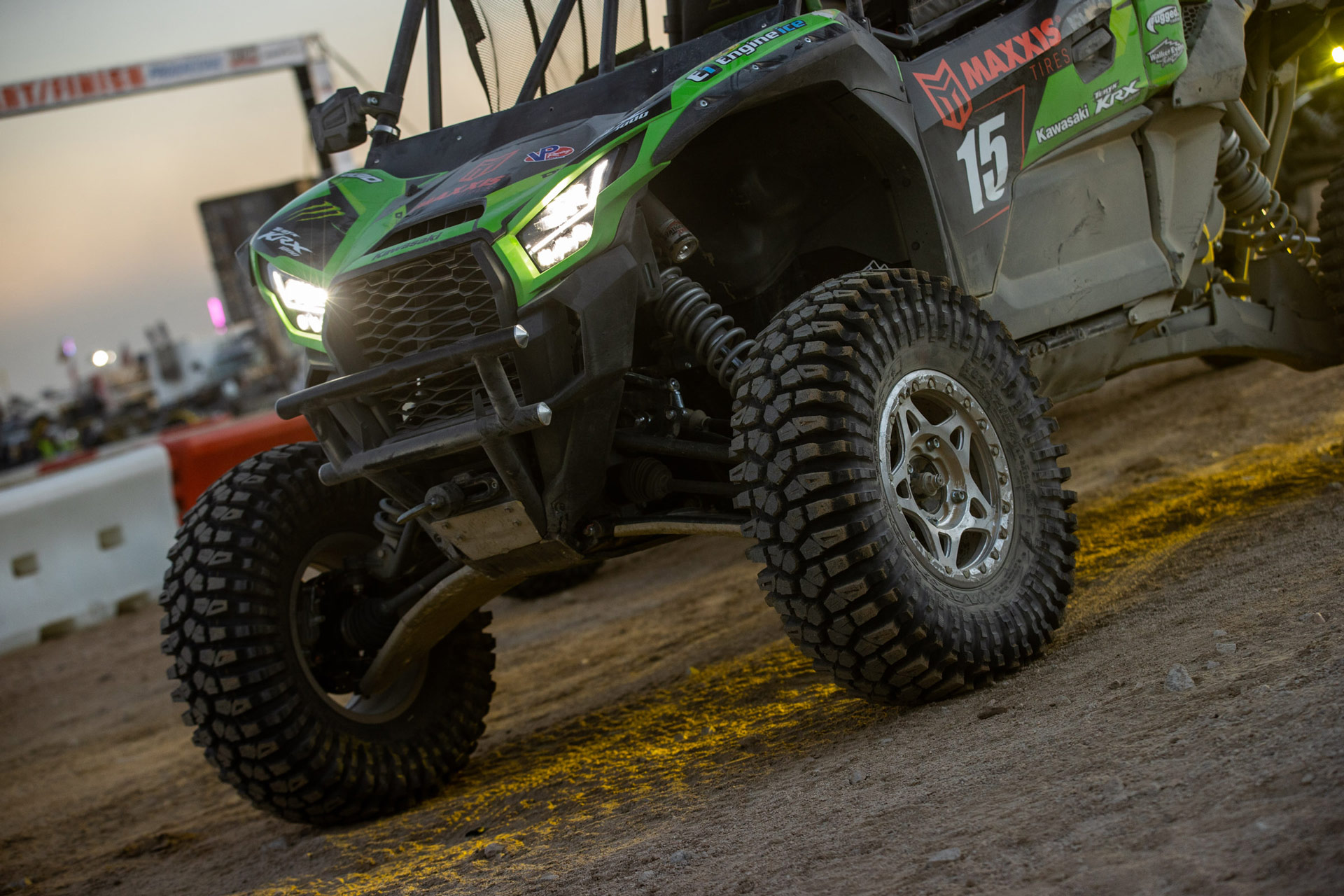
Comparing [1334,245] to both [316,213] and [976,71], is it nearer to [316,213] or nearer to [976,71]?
[976,71]

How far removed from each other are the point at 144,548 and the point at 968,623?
796 centimetres

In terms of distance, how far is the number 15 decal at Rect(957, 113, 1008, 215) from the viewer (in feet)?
12.9

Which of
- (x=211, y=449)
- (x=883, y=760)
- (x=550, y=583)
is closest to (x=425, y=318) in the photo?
(x=883, y=760)

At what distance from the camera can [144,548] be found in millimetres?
9562

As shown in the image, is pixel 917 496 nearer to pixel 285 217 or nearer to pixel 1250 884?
pixel 1250 884

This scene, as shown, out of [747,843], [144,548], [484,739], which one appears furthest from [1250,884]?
[144,548]

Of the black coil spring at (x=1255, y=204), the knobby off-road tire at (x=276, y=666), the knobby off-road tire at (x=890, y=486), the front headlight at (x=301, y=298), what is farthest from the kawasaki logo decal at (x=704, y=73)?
the black coil spring at (x=1255, y=204)

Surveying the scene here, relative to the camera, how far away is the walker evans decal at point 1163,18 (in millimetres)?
4379

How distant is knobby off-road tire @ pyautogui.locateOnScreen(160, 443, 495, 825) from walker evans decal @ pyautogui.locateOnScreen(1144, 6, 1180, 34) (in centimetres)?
313

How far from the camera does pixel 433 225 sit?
131 inches

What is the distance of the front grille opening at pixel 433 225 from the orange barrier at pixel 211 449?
6737mm

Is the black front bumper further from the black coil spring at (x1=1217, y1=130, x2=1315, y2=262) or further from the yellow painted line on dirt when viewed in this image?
the black coil spring at (x1=1217, y1=130, x2=1315, y2=262)

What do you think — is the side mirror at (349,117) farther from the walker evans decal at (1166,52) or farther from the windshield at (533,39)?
the walker evans decal at (1166,52)

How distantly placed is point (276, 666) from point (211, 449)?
673 cm
